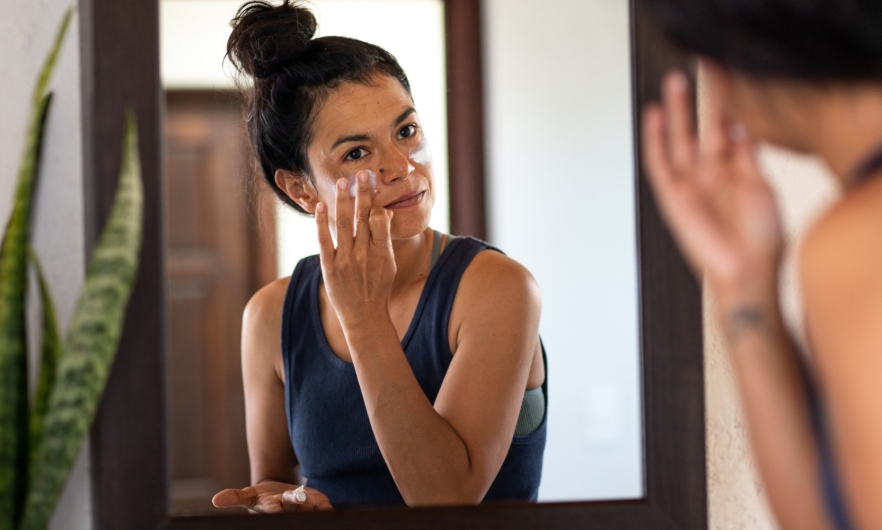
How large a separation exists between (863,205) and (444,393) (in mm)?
344

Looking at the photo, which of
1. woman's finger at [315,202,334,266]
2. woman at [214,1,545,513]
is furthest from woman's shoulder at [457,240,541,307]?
woman's finger at [315,202,334,266]

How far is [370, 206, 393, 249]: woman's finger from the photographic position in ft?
1.92

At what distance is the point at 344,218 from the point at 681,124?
0.27 m

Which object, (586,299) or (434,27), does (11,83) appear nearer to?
(434,27)

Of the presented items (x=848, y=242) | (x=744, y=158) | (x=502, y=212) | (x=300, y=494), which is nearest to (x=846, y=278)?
(x=848, y=242)

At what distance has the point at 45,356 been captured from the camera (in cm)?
54

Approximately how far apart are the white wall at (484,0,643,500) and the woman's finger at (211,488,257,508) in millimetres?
222

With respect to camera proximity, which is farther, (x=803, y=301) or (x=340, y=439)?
(x=340, y=439)

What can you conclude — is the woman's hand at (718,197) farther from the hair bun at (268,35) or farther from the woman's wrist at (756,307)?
the hair bun at (268,35)

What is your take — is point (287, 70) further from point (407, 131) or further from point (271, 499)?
point (271, 499)

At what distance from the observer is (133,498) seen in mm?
565

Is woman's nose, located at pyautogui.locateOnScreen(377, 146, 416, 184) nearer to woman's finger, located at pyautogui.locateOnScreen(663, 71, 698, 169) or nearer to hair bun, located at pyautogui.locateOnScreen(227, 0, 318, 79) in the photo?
hair bun, located at pyautogui.locateOnScreen(227, 0, 318, 79)

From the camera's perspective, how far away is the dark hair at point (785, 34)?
1.07 feet

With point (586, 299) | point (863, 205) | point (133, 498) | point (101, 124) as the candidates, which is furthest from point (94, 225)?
point (863, 205)
